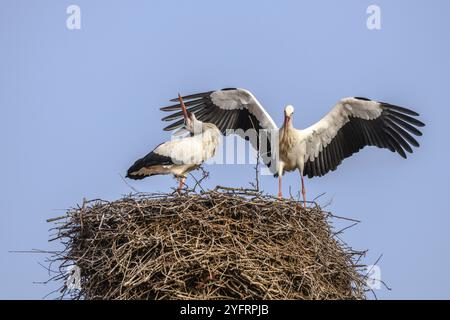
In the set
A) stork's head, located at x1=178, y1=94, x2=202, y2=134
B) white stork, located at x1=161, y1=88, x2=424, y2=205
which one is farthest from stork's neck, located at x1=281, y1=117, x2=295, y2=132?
stork's head, located at x1=178, y1=94, x2=202, y2=134

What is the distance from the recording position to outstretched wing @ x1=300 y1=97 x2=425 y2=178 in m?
10.0

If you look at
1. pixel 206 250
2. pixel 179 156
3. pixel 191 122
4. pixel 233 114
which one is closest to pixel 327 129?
pixel 233 114

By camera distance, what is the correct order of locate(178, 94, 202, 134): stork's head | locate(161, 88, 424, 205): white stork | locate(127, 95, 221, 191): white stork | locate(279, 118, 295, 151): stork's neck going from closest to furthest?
locate(127, 95, 221, 191): white stork, locate(178, 94, 202, 134): stork's head, locate(279, 118, 295, 151): stork's neck, locate(161, 88, 424, 205): white stork

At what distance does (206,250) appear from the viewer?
7438 mm

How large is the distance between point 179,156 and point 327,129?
1.90 metres

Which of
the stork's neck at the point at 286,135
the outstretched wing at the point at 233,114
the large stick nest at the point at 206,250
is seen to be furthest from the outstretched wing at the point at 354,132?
the large stick nest at the point at 206,250

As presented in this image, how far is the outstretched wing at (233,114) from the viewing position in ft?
33.3

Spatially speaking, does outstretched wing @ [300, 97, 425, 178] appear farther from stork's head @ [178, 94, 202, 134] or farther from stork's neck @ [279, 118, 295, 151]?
stork's head @ [178, 94, 202, 134]

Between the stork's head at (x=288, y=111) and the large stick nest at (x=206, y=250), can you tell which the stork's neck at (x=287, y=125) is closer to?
the stork's head at (x=288, y=111)

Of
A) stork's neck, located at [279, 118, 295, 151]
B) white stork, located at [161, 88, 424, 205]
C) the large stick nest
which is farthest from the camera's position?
white stork, located at [161, 88, 424, 205]

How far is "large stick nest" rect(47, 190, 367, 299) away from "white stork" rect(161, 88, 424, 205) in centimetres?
182

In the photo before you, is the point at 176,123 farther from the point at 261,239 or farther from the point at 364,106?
the point at 261,239

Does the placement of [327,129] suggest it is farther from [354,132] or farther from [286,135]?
[286,135]

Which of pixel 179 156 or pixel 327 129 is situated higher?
pixel 327 129
